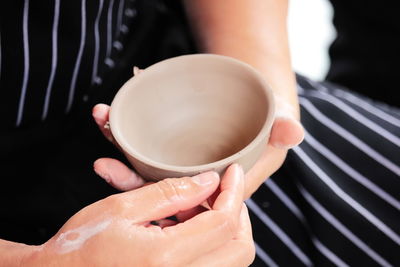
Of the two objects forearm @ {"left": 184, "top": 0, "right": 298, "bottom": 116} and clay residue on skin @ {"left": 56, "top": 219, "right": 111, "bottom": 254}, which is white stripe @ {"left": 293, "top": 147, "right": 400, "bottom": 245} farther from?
clay residue on skin @ {"left": 56, "top": 219, "right": 111, "bottom": 254}

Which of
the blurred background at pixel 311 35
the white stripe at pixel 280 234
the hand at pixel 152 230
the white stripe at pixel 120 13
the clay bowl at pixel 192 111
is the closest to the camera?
the hand at pixel 152 230

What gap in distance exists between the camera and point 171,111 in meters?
0.97

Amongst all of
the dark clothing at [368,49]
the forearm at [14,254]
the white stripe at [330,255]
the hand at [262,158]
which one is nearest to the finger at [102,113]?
the hand at [262,158]

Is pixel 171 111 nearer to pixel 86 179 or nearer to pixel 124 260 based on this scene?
pixel 86 179

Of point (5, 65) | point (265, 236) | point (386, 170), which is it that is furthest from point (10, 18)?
point (386, 170)

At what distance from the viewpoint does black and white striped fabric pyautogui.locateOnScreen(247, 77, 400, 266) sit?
0.91 metres

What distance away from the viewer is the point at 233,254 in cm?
77

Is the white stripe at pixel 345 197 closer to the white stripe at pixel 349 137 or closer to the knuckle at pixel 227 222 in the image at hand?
the white stripe at pixel 349 137

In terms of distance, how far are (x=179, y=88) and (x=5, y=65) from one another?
34 centimetres

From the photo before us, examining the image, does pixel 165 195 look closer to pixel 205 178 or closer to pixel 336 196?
pixel 205 178

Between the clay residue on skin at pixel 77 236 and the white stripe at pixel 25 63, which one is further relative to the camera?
the white stripe at pixel 25 63

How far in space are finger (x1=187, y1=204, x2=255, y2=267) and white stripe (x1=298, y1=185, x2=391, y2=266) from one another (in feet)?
0.63

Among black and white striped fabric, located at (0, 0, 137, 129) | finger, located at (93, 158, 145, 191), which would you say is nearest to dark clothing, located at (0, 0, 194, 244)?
black and white striped fabric, located at (0, 0, 137, 129)

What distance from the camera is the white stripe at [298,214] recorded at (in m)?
0.91
